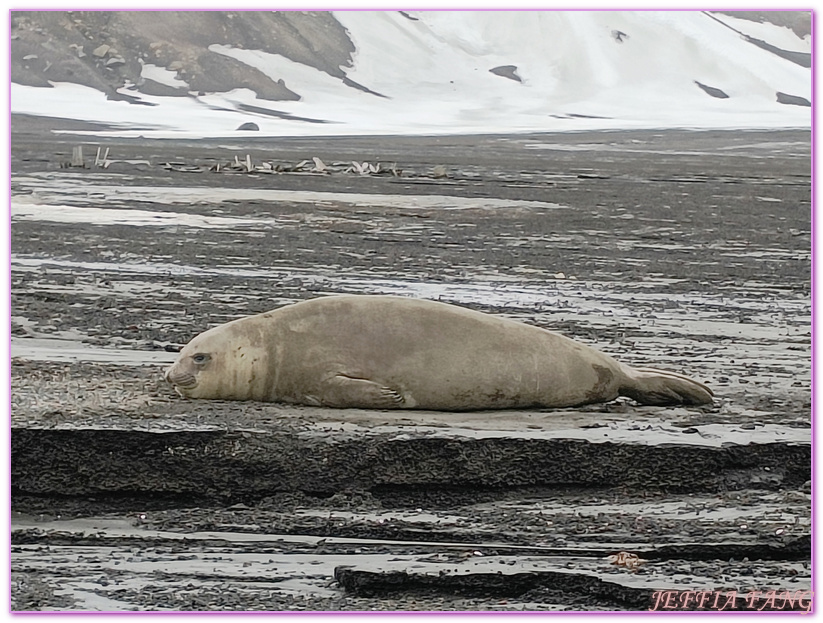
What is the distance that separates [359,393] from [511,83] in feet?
232

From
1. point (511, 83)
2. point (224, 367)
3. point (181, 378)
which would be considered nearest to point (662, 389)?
point (224, 367)

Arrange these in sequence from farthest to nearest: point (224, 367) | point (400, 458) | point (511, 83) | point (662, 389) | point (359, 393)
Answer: point (511, 83) → point (662, 389) → point (224, 367) → point (359, 393) → point (400, 458)

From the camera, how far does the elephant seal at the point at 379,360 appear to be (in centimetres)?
569

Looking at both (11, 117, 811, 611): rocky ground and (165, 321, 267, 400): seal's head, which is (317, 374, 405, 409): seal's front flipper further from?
(165, 321, 267, 400): seal's head

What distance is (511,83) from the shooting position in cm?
Result: 7481

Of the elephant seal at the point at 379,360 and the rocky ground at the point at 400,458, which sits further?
the elephant seal at the point at 379,360

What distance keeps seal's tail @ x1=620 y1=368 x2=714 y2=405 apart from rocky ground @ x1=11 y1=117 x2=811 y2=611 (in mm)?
71

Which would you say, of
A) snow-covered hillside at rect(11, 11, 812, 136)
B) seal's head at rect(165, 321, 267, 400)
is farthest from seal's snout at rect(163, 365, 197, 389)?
snow-covered hillside at rect(11, 11, 812, 136)

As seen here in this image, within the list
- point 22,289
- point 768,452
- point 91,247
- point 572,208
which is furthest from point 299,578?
point 572,208

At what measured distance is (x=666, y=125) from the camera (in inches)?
2557

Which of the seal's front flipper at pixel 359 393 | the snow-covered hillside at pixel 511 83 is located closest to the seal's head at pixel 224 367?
the seal's front flipper at pixel 359 393

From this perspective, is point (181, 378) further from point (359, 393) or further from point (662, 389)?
point (662, 389)

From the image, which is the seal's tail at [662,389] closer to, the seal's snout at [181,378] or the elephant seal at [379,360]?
the elephant seal at [379,360]

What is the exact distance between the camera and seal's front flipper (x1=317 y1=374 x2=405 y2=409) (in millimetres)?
5641
